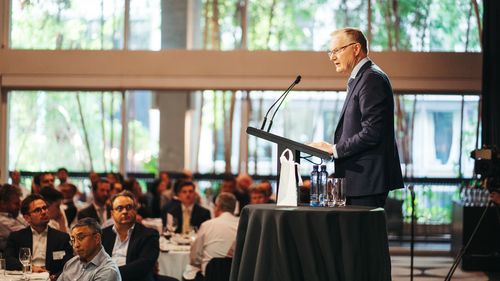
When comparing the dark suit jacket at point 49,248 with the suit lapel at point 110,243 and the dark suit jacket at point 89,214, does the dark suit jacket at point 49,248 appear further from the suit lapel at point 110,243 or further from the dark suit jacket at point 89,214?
the dark suit jacket at point 89,214

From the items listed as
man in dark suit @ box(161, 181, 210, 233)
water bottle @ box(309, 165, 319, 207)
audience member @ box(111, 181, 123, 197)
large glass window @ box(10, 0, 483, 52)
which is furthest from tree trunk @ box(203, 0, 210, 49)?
water bottle @ box(309, 165, 319, 207)

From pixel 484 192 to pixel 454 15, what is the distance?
3655 mm

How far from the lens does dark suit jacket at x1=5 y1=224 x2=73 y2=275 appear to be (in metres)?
6.42

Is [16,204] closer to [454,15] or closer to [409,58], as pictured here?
[409,58]

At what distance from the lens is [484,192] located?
11.4m

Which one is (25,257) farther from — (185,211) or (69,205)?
(185,211)

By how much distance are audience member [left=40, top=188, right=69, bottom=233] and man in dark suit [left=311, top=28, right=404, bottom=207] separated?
427 centimetres

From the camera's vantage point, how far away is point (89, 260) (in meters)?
5.27

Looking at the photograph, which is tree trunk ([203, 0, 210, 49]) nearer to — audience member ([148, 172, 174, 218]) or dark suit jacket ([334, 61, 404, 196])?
audience member ([148, 172, 174, 218])

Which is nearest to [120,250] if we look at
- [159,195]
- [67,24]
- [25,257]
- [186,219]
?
[25,257]

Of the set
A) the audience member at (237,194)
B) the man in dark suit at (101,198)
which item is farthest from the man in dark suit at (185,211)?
the audience member at (237,194)

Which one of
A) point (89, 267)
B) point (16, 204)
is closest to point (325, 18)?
point (16, 204)

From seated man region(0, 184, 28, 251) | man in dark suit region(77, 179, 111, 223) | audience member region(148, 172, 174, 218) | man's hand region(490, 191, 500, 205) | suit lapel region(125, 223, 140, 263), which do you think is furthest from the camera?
audience member region(148, 172, 174, 218)

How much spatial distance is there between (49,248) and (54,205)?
1781mm
